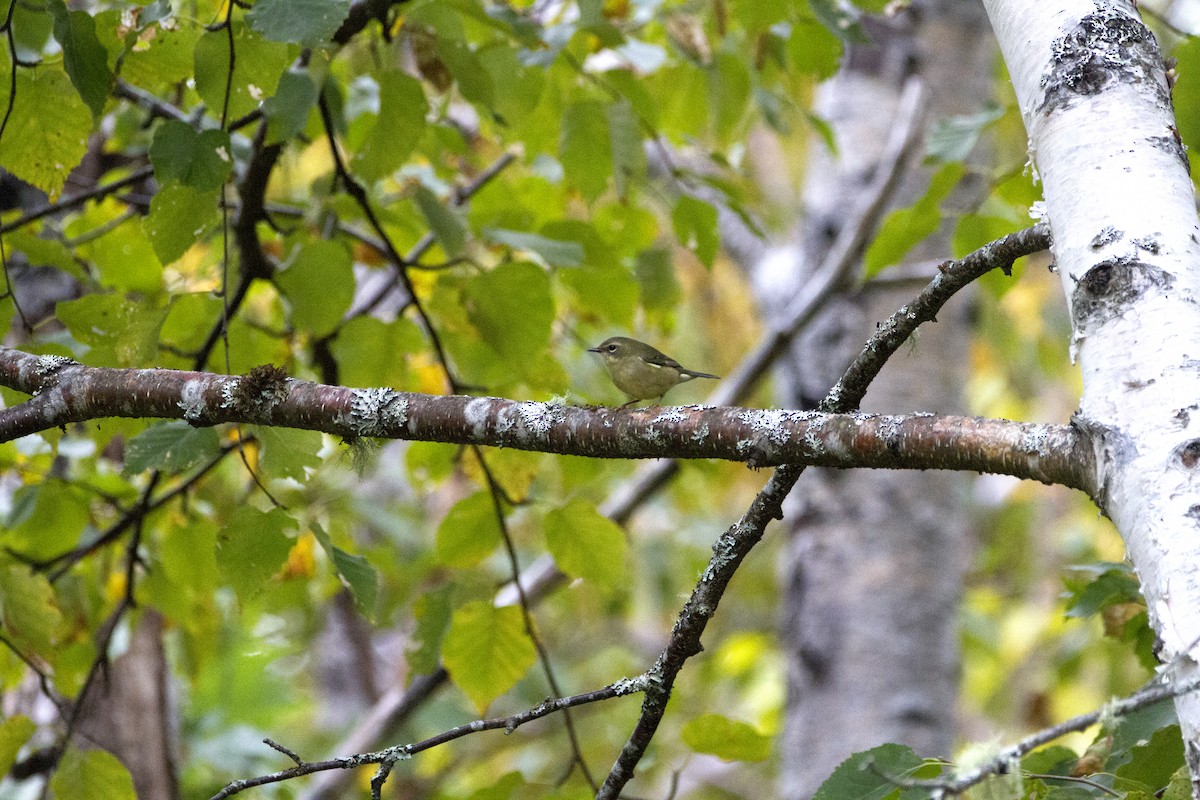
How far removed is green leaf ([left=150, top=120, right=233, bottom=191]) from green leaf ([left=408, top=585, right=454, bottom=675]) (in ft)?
3.93

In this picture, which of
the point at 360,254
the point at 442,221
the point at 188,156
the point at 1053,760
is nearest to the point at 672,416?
the point at 1053,760

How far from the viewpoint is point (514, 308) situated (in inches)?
114

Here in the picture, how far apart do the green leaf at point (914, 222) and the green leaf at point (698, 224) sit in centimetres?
48

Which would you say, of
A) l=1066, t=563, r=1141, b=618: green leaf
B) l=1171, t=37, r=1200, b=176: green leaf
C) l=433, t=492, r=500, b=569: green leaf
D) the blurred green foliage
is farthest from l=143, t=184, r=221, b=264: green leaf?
l=1171, t=37, r=1200, b=176: green leaf

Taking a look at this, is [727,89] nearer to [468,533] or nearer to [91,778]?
[468,533]

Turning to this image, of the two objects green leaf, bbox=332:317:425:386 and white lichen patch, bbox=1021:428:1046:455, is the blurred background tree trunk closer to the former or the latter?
green leaf, bbox=332:317:425:386

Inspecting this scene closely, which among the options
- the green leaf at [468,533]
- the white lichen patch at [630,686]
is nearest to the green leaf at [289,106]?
the green leaf at [468,533]

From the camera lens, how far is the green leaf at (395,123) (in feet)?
8.73

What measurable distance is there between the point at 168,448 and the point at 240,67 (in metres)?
0.89

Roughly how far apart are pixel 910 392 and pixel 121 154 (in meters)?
3.69

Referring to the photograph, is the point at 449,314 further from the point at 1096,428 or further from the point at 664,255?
the point at 1096,428

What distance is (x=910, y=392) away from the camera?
4781 mm

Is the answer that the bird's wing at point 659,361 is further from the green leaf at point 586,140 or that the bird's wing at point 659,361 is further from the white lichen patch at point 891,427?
the white lichen patch at point 891,427

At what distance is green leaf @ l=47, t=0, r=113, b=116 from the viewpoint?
2.04m
